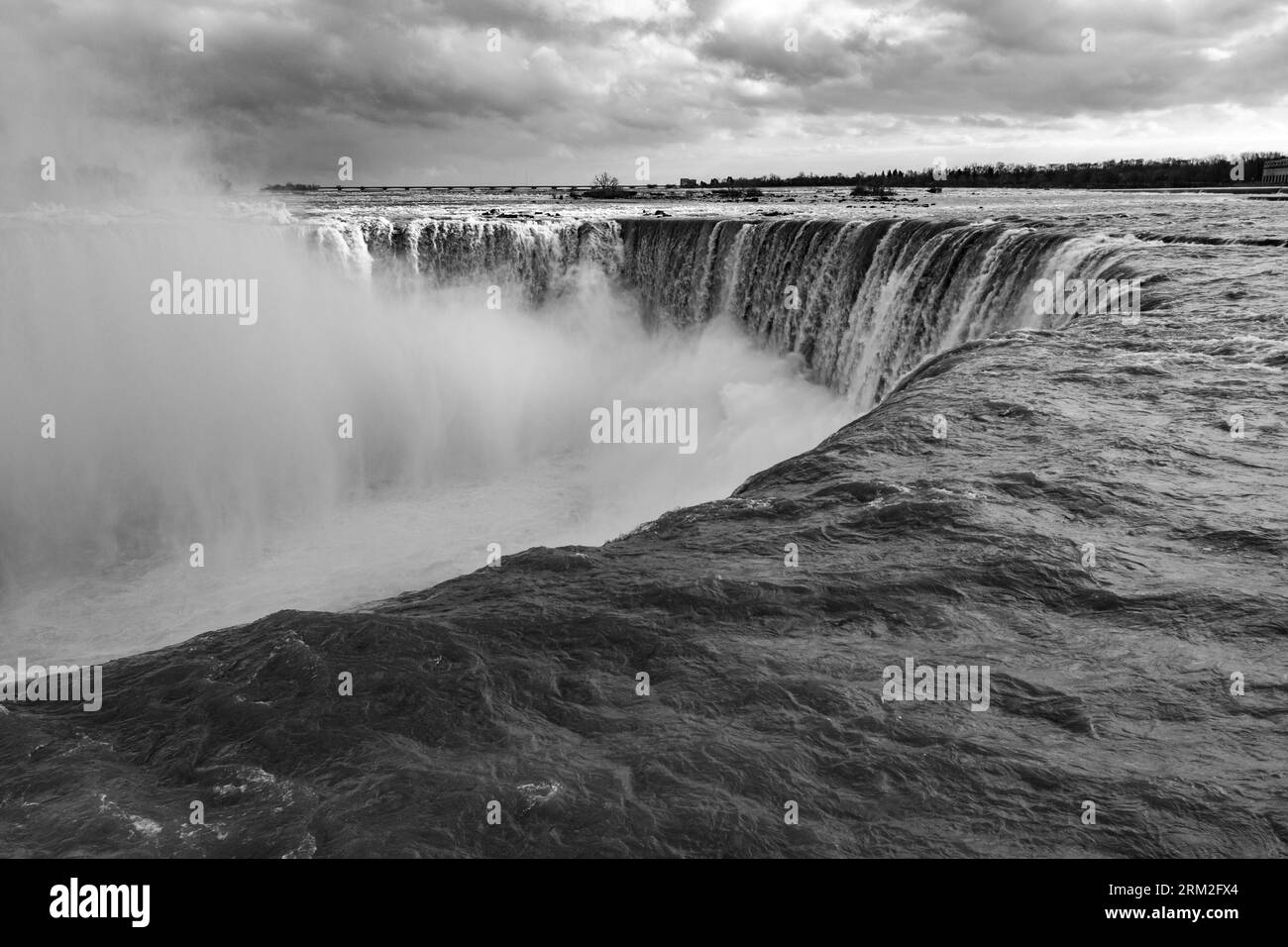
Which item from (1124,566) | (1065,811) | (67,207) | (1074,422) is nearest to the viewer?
(1065,811)

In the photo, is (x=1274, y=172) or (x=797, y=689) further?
(x=1274, y=172)

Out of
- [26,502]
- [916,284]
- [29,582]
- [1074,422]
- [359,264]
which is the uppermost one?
[359,264]

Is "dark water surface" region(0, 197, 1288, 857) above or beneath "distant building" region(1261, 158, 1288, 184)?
beneath

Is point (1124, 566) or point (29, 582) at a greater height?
point (1124, 566)

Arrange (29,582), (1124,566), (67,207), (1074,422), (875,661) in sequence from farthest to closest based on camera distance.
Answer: (67,207) → (29,582) → (1074,422) → (1124,566) → (875,661)

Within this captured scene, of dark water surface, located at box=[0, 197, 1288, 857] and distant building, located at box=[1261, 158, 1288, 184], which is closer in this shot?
dark water surface, located at box=[0, 197, 1288, 857]

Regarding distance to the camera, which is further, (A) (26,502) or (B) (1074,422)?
(A) (26,502)

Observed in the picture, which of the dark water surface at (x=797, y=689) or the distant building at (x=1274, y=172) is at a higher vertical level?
the distant building at (x=1274, y=172)

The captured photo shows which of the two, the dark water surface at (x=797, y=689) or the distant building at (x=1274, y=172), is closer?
the dark water surface at (x=797, y=689)
